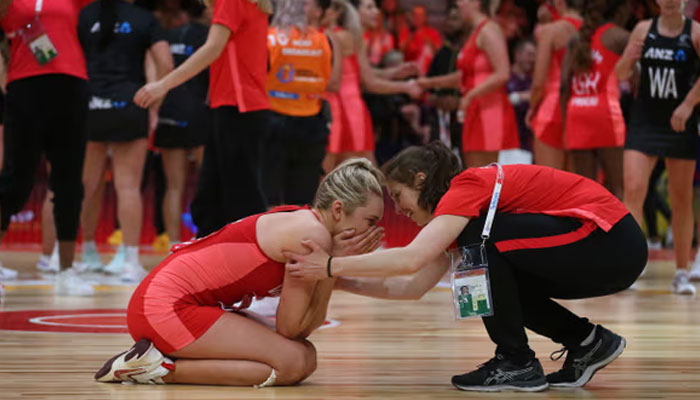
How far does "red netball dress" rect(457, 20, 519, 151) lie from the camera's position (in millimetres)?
8062

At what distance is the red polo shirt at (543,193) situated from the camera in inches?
136

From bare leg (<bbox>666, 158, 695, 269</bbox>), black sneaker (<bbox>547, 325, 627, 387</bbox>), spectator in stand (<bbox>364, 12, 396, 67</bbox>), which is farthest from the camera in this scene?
spectator in stand (<bbox>364, 12, 396, 67</bbox>)

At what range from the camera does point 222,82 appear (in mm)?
5320

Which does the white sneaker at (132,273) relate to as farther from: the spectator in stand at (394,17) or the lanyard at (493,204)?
the spectator in stand at (394,17)

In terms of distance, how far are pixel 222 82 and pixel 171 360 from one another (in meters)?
2.09

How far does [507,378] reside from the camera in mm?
3447

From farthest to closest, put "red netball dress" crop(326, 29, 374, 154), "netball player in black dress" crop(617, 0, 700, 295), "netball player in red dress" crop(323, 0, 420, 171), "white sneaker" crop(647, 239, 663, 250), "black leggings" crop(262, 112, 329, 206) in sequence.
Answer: "white sneaker" crop(647, 239, 663, 250), "red netball dress" crop(326, 29, 374, 154), "netball player in red dress" crop(323, 0, 420, 171), "black leggings" crop(262, 112, 329, 206), "netball player in black dress" crop(617, 0, 700, 295)

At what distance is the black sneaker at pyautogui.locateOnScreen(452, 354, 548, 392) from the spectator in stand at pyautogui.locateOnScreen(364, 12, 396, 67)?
9.16 m

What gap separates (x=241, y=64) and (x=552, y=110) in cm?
334

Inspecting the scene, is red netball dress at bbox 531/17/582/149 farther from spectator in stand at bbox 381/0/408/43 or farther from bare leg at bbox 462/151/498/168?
spectator in stand at bbox 381/0/408/43

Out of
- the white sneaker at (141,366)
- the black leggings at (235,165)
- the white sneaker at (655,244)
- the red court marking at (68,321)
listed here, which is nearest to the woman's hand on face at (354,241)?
the white sneaker at (141,366)

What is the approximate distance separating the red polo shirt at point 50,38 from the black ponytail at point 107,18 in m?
0.69

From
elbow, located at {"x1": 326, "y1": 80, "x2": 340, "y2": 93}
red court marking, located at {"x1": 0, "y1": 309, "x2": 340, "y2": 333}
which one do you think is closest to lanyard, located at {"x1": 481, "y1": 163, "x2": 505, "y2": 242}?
red court marking, located at {"x1": 0, "y1": 309, "x2": 340, "y2": 333}

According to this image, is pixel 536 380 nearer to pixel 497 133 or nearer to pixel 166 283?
pixel 166 283
